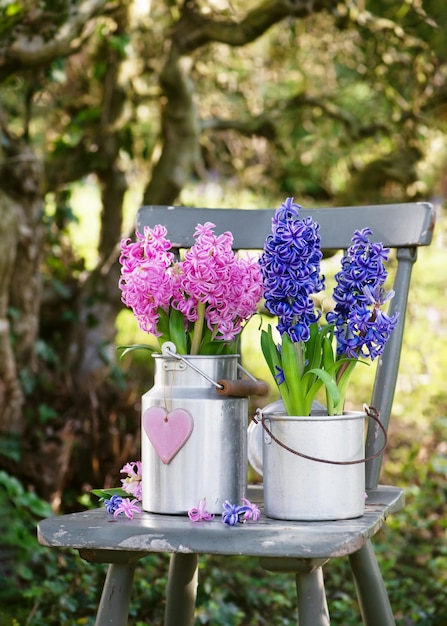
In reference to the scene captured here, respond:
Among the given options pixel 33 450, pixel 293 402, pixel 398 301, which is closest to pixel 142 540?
pixel 293 402

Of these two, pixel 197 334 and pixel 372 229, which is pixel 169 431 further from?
pixel 372 229

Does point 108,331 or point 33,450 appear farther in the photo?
point 108,331

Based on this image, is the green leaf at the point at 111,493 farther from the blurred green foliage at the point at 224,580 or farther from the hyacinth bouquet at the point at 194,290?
the blurred green foliage at the point at 224,580

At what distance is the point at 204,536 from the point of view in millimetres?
1260

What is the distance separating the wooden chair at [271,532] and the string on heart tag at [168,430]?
0.10 metres

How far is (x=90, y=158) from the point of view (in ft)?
13.4

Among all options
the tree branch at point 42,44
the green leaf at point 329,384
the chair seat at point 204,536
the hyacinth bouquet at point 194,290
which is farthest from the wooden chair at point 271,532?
the tree branch at point 42,44

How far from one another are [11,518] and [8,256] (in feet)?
2.91

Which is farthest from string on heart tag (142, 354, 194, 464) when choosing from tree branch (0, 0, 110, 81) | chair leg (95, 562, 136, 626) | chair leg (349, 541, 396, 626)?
tree branch (0, 0, 110, 81)

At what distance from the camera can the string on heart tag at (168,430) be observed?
137 centimetres

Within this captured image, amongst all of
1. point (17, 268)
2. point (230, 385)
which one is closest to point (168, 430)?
point (230, 385)

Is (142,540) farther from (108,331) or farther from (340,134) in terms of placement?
(340,134)

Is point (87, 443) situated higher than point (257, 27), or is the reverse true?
point (257, 27)

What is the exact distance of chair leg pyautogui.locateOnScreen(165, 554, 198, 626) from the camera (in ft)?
6.06
